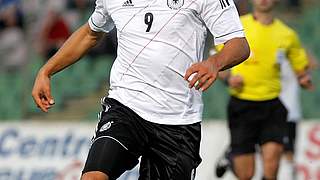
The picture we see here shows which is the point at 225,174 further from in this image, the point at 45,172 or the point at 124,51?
the point at 124,51

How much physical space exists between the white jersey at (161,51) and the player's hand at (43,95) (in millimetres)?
408

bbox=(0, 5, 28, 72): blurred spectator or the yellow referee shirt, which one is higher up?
the yellow referee shirt

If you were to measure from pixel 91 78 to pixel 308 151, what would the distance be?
4254mm

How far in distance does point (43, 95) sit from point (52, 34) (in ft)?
29.8

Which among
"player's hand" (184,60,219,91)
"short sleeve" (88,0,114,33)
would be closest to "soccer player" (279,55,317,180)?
"short sleeve" (88,0,114,33)

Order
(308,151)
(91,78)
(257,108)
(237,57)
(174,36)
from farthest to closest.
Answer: (91,78)
(308,151)
(257,108)
(174,36)
(237,57)

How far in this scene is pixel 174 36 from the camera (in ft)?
18.5

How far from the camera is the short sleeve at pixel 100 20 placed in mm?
5984

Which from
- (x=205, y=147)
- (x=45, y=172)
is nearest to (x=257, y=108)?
(x=205, y=147)

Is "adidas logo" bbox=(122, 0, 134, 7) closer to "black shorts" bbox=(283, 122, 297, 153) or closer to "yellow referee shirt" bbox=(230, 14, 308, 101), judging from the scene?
"yellow referee shirt" bbox=(230, 14, 308, 101)

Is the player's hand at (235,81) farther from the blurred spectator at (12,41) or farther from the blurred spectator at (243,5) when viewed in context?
the blurred spectator at (12,41)

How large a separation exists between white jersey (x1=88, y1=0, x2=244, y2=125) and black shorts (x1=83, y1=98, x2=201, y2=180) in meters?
0.06

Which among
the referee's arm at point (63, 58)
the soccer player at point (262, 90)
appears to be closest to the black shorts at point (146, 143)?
the referee's arm at point (63, 58)

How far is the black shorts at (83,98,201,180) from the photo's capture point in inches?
218
